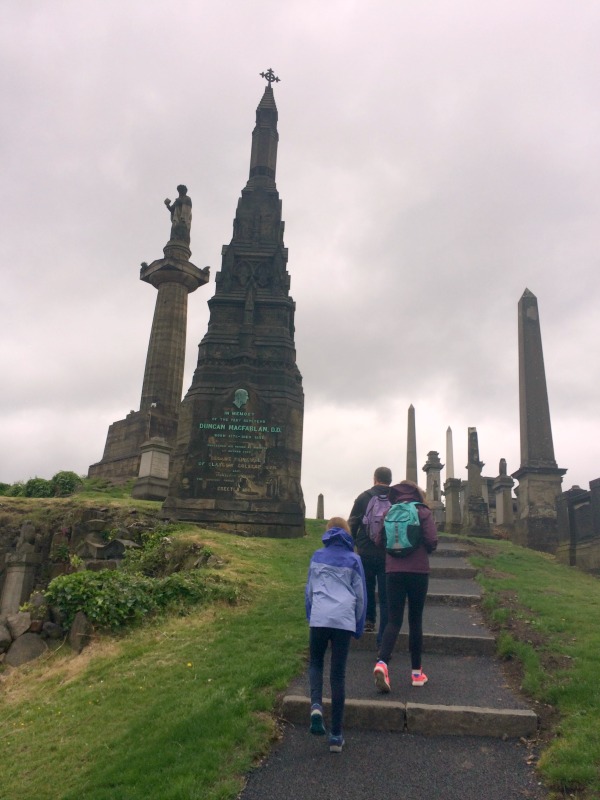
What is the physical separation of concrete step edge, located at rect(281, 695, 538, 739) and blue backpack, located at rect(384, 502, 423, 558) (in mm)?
1339

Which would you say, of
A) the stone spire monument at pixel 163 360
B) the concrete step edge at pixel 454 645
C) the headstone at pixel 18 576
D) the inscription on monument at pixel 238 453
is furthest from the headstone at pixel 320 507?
the concrete step edge at pixel 454 645

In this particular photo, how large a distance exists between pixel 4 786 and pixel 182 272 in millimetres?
28168

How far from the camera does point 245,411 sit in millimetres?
16500

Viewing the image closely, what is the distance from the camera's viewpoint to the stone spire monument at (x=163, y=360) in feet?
96.4

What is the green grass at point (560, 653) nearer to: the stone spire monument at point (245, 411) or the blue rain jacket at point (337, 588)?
the blue rain jacket at point (337, 588)

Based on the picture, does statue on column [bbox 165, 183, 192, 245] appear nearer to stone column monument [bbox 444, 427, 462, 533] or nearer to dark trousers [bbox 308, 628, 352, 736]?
stone column monument [bbox 444, 427, 462, 533]

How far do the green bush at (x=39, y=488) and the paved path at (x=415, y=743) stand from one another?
57.2 feet

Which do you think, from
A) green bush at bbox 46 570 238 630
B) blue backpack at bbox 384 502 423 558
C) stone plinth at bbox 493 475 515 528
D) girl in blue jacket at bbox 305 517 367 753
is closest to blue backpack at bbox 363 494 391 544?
blue backpack at bbox 384 502 423 558

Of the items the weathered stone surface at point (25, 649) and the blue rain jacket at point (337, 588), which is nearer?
the blue rain jacket at point (337, 588)

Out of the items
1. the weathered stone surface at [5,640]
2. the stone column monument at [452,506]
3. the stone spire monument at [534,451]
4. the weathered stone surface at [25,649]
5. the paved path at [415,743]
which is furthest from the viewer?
the stone column monument at [452,506]

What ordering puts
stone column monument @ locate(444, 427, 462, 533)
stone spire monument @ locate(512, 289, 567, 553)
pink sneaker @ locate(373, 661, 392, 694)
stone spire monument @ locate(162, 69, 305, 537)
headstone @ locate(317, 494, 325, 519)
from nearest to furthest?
pink sneaker @ locate(373, 661, 392, 694) → stone spire monument @ locate(162, 69, 305, 537) → stone spire monument @ locate(512, 289, 567, 553) → stone column monument @ locate(444, 427, 462, 533) → headstone @ locate(317, 494, 325, 519)

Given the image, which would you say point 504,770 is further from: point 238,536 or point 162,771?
point 238,536

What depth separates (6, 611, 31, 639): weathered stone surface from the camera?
9.03 metres

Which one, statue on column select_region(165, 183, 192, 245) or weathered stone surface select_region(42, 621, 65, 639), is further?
statue on column select_region(165, 183, 192, 245)
